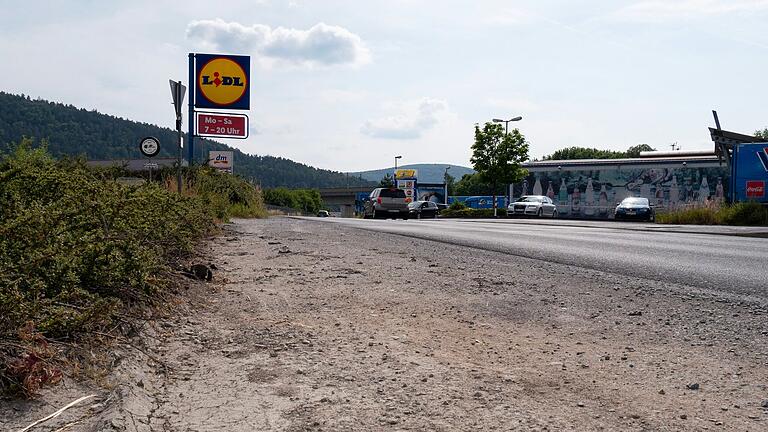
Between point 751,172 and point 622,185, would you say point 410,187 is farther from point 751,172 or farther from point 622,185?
point 751,172

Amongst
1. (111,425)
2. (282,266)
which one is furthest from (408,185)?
(111,425)

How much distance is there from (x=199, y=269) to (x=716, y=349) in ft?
14.6

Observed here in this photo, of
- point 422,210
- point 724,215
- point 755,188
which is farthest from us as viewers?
point 422,210

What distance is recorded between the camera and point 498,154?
5206 centimetres

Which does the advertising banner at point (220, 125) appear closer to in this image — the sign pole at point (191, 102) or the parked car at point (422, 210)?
the sign pole at point (191, 102)

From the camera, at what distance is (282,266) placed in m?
8.09

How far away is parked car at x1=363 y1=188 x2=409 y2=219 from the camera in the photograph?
39.5m

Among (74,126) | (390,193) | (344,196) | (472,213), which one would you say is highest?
(74,126)

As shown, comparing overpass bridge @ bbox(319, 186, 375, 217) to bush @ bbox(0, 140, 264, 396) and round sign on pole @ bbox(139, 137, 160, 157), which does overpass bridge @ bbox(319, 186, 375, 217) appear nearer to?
round sign on pole @ bbox(139, 137, 160, 157)

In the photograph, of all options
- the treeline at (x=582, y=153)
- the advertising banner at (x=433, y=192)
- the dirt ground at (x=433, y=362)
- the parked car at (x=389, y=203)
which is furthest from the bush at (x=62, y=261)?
the treeline at (x=582, y=153)

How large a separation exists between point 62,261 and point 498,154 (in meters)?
49.9

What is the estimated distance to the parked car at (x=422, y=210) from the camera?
45531 millimetres

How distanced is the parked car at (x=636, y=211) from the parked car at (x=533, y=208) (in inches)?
284

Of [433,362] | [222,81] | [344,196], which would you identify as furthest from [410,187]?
[433,362]
